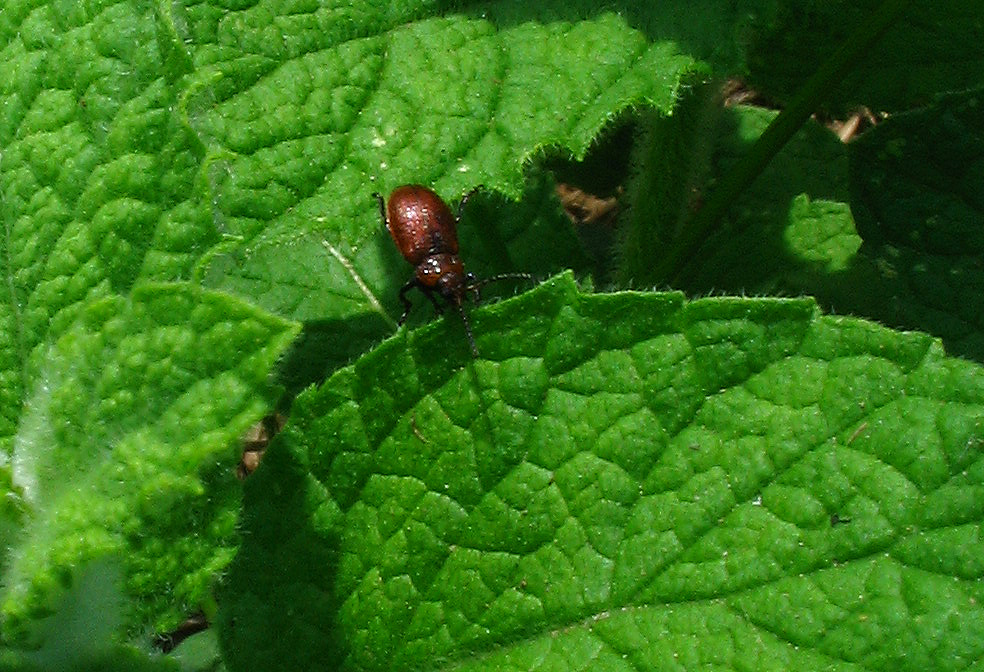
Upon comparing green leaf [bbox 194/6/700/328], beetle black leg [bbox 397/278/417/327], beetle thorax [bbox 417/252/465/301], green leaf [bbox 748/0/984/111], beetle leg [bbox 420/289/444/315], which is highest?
green leaf [bbox 194/6/700/328]

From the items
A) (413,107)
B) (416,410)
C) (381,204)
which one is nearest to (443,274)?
(381,204)

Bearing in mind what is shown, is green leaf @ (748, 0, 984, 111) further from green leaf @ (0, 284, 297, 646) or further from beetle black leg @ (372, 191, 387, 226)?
green leaf @ (0, 284, 297, 646)

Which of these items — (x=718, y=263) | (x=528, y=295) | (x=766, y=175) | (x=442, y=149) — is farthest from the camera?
(x=766, y=175)

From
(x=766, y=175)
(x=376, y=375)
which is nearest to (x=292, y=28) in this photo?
(x=376, y=375)

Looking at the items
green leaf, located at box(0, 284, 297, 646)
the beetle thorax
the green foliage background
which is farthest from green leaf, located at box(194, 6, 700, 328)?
green leaf, located at box(0, 284, 297, 646)

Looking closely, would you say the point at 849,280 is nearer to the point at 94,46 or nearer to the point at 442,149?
the point at 442,149

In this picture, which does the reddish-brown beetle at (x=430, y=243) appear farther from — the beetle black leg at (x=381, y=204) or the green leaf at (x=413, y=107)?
the green leaf at (x=413, y=107)

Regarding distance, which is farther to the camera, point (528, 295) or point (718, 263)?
point (718, 263)
